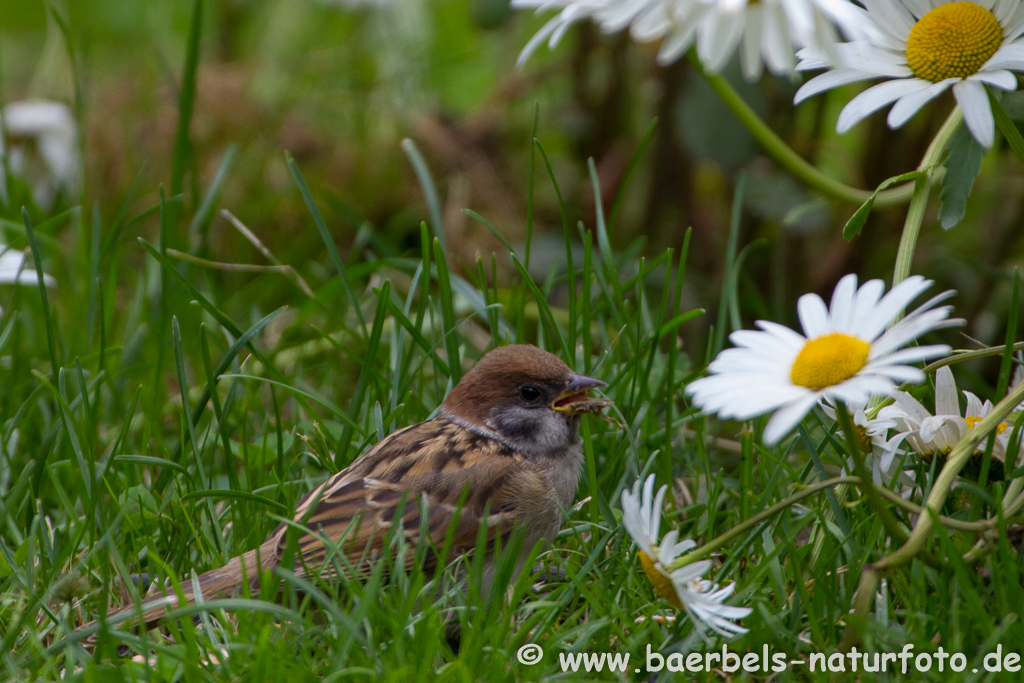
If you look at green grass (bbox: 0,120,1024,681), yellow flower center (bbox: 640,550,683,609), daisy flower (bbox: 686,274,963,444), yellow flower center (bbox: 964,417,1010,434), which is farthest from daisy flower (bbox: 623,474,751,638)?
yellow flower center (bbox: 964,417,1010,434)

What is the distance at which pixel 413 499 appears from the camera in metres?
2.78

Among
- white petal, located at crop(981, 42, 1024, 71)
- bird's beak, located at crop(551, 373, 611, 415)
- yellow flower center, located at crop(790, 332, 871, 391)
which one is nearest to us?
yellow flower center, located at crop(790, 332, 871, 391)

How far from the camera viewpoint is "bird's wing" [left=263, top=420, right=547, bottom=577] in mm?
2594

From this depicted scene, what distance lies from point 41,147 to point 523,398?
11.8ft

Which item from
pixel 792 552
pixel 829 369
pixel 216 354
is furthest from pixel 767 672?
pixel 216 354

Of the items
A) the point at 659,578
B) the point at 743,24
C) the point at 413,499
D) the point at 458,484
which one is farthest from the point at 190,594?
the point at 743,24

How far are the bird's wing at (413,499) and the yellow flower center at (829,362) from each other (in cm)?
84

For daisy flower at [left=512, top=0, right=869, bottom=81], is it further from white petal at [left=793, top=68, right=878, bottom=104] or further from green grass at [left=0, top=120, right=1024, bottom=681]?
green grass at [left=0, top=120, right=1024, bottom=681]

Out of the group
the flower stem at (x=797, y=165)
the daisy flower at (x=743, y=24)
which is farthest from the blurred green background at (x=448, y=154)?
the daisy flower at (x=743, y=24)

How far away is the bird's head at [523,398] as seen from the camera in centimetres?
319

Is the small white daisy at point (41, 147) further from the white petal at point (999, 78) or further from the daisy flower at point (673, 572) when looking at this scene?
the white petal at point (999, 78)

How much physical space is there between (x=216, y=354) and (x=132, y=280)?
3.65 feet

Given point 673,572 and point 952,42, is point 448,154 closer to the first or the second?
point 952,42

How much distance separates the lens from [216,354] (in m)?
4.46
